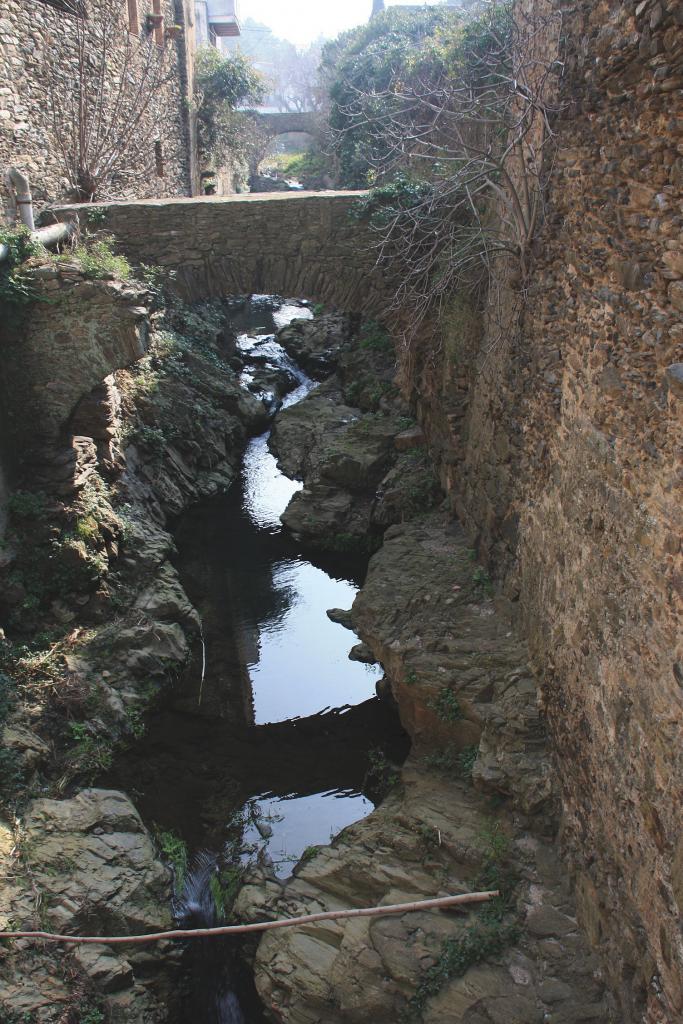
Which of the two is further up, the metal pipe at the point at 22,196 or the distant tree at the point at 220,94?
the distant tree at the point at 220,94

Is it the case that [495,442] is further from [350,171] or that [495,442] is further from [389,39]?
[389,39]

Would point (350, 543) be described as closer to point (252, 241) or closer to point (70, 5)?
point (252, 241)

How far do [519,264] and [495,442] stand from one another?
162 centimetres

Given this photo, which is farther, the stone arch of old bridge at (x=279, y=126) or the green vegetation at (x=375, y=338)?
the stone arch of old bridge at (x=279, y=126)

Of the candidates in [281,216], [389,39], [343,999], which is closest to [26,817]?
[343,999]

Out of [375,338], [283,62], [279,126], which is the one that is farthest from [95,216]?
[283,62]

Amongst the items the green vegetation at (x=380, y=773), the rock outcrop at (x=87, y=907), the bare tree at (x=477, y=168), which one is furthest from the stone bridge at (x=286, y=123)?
the rock outcrop at (x=87, y=907)

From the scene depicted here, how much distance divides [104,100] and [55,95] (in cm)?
146

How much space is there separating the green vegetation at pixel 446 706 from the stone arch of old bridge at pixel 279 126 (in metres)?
22.5

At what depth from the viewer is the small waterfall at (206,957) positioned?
5.80 meters

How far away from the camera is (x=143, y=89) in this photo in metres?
14.8

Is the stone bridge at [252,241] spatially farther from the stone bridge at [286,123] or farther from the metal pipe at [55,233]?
the stone bridge at [286,123]

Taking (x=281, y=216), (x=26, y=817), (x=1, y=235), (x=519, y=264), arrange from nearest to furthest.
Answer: (x=26, y=817) < (x=519, y=264) < (x=1, y=235) < (x=281, y=216)

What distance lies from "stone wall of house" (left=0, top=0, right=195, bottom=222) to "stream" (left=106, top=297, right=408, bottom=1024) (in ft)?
16.7
